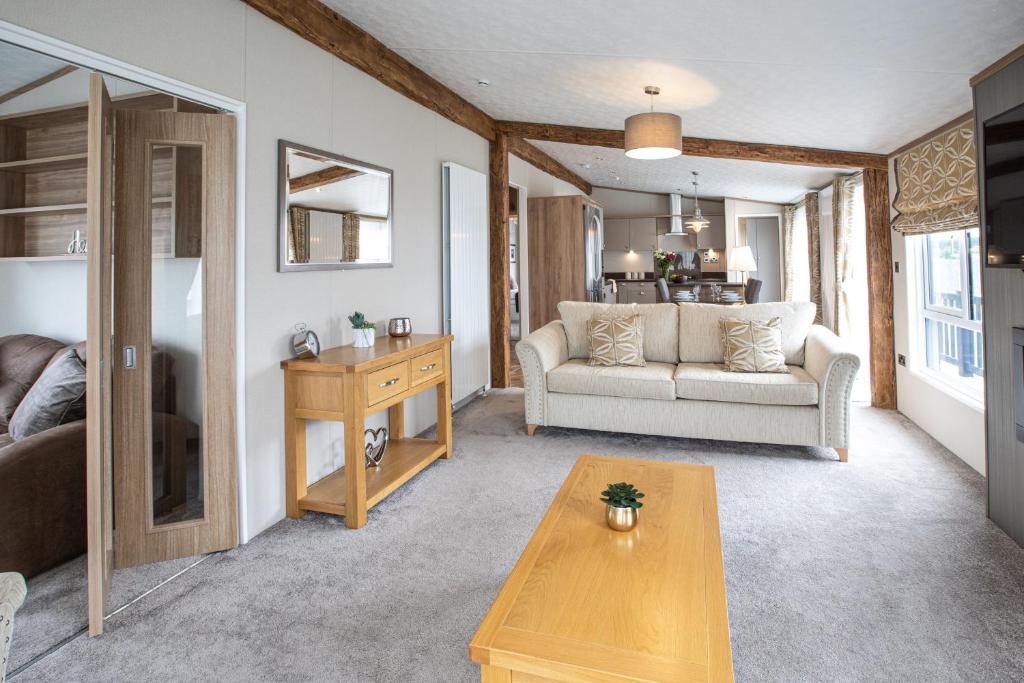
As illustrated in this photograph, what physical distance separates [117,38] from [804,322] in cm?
455

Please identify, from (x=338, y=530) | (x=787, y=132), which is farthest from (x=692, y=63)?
(x=338, y=530)

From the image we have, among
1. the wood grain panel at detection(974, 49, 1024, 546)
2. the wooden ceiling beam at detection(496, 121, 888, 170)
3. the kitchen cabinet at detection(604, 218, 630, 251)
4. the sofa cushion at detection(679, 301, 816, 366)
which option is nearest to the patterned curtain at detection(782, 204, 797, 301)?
the kitchen cabinet at detection(604, 218, 630, 251)

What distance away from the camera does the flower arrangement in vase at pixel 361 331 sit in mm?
3379

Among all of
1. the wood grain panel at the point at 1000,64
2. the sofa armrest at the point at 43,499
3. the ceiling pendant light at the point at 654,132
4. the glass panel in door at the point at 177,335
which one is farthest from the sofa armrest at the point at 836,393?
the sofa armrest at the point at 43,499

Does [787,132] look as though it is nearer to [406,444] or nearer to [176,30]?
[406,444]

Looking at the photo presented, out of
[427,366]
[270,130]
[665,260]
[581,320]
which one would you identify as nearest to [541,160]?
[581,320]

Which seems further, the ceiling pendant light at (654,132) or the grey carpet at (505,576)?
the ceiling pendant light at (654,132)

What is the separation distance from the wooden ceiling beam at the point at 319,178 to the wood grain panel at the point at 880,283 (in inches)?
168

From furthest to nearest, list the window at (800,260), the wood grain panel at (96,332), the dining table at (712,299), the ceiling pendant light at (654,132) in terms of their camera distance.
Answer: the window at (800,260), the dining table at (712,299), the ceiling pendant light at (654,132), the wood grain panel at (96,332)

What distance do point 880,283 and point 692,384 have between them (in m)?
2.23

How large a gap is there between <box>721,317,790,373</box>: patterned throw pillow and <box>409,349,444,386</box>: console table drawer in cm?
212

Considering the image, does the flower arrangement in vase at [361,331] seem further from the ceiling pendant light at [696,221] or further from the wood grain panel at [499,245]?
the ceiling pendant light at [696,221]

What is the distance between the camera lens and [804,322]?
4504mm

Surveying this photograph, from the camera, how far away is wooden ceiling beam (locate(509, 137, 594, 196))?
21.3ft
